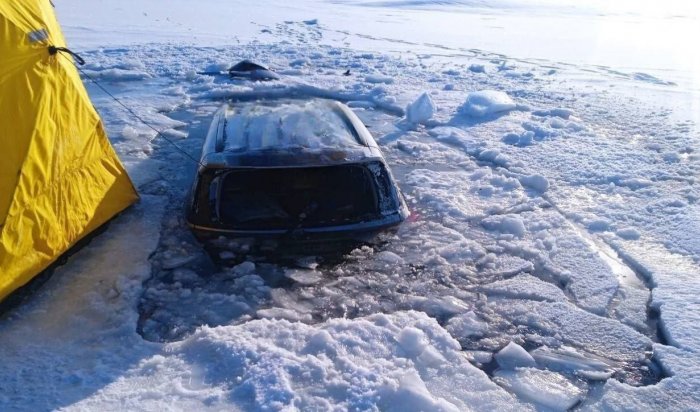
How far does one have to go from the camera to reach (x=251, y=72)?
1241 centimetres

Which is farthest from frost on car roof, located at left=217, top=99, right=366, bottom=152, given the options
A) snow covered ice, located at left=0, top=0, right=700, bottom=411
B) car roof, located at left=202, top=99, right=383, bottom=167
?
snow covered ice, located at left=0, top=0, right=700, bottom=411

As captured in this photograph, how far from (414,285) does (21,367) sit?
2.64m

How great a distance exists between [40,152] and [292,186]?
6.68 ft

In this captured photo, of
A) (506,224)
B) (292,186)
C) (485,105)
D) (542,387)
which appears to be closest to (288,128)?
(292,186)

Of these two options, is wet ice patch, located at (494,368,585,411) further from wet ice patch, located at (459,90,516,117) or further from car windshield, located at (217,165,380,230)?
wet ice patch, located at (459,90,516,117)

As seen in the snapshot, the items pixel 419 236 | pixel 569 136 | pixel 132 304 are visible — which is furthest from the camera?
pixel 569 136

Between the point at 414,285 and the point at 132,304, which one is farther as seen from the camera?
the point at 414,285

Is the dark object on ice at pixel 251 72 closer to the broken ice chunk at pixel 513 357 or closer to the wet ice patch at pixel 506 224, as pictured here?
the wet ice patch at pixel 506 224

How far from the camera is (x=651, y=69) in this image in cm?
1531

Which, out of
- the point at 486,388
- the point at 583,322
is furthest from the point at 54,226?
the point at 583,322

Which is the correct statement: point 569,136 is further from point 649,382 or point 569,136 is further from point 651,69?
point 651,69

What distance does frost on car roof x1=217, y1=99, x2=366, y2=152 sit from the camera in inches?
189

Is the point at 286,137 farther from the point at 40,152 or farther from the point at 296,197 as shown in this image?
the point at 40,152

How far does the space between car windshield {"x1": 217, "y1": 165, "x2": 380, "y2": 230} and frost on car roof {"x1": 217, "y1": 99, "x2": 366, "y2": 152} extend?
219mm
